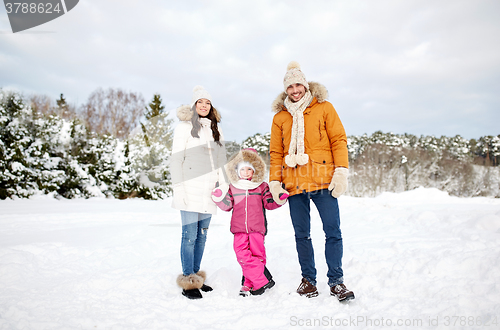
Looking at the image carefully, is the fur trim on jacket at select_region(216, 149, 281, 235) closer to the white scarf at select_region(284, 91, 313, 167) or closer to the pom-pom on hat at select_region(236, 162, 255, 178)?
the pom-pom on hat at select_region(236, 162, 255, 178)

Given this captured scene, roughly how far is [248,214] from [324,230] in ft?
2.54

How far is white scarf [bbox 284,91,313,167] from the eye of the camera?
2.69m

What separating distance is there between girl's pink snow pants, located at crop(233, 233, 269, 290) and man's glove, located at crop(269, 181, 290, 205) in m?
0.44

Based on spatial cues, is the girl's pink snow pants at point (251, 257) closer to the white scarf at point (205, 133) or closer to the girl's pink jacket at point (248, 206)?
the girl's pink jacket at point (248, 206)

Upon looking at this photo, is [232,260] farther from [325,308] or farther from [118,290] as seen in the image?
[325,308]

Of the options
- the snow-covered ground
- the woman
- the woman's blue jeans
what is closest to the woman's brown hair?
the woman

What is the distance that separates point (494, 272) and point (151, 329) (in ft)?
9.72

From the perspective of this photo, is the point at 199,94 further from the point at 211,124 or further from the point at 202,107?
the point at 211,124

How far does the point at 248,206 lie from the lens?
2941 millimetres

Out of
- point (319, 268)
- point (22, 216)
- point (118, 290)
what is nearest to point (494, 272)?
point (319, 268)

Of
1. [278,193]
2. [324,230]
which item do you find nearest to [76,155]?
[278,193]

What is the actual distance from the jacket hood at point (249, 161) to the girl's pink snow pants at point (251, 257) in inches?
23.4

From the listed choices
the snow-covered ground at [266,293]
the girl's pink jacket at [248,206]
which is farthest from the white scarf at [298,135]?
the snow-covered ground at [266,293]

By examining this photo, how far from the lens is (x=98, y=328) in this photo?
6.71ft
